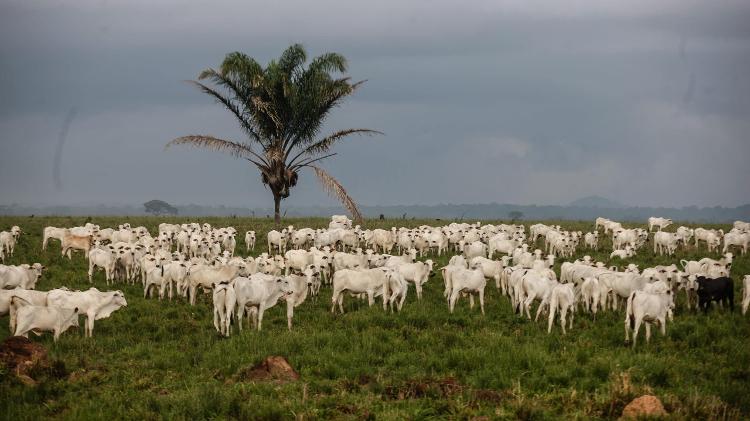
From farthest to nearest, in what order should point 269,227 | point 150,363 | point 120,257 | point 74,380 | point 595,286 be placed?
point 269,227 → point 120,257 → point 595,286 → point 150,363 → point 74,380

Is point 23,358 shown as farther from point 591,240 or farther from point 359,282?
point 591,240

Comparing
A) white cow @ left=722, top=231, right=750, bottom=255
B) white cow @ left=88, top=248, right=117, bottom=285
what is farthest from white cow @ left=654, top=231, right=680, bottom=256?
white cow @ left=88, top=248, right=117, bottom=285

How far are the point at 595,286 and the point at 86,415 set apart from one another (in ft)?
48.9

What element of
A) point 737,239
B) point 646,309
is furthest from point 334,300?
point 737,239

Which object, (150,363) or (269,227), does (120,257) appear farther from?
(269,227)

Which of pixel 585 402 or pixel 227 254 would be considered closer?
pixel 585 402

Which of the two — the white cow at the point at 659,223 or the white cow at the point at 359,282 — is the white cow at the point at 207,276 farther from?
the white cow at the point at 659,223

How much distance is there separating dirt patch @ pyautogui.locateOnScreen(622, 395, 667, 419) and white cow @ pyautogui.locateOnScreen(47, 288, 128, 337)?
13.3m

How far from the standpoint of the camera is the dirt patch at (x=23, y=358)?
1420 cm

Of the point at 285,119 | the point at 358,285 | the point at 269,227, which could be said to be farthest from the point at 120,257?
the point at 269,227

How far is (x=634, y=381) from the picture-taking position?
14484 millimetres

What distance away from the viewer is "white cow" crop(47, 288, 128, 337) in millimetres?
18641

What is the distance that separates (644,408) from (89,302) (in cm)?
1420

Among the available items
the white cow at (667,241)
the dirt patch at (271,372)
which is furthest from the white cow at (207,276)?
the white cow at (667,241)
